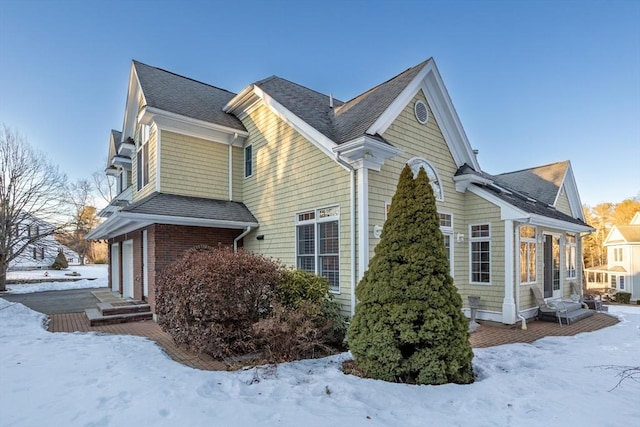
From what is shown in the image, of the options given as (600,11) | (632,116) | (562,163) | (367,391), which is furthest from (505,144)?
(367,391)

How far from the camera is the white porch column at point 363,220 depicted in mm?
7418

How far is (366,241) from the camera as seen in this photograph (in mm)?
7438

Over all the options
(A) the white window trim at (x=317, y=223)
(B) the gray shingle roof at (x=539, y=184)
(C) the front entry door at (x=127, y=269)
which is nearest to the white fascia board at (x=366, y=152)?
(A) the white window trim at (x=317, y=223)

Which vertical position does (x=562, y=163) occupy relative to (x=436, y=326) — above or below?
above

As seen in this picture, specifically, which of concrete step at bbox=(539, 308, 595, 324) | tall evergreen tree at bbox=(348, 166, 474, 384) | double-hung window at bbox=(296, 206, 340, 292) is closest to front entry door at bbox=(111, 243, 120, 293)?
double-hung window at bbox=(296, 206, 340, 292)

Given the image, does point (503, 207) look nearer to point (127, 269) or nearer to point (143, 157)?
point (143, 157)

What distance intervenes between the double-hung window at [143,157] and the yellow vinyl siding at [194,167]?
1.51 meters

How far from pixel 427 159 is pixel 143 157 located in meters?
9.63

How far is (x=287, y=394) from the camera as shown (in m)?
4.54

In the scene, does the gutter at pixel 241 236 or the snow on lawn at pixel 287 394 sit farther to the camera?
the gutter at pixel 241 236

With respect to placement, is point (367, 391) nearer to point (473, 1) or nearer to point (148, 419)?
point (148, 419)

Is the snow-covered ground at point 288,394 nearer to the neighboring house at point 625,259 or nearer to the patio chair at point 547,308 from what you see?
the patio chair at point 547,308

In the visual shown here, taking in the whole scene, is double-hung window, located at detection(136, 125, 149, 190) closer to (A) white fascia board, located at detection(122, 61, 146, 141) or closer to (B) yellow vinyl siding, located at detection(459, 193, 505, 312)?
(A) white fascia board, located at detection(122, 61, 146, 141)

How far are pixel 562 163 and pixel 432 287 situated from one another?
13.0m
